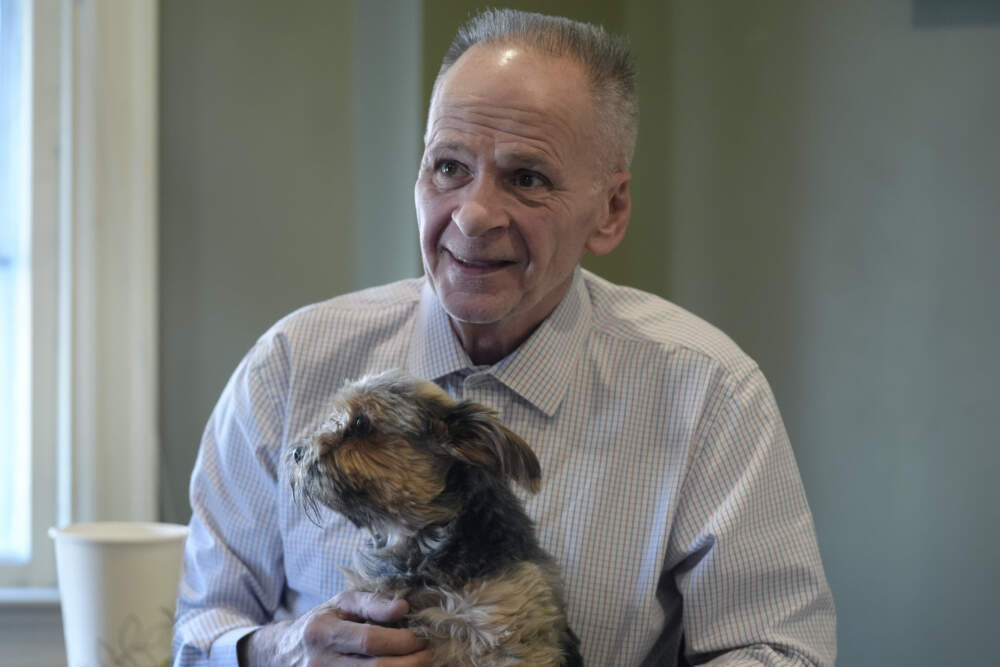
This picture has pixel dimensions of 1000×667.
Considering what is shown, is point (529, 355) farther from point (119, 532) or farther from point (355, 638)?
point (119, 532)

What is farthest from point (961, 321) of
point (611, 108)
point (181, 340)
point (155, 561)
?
point (181, 340)

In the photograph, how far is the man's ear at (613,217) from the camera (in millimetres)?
1754

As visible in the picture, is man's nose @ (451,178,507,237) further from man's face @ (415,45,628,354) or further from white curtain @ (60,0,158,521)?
white curtain @ (60,0,158,521)

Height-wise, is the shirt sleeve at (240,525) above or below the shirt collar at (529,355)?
below

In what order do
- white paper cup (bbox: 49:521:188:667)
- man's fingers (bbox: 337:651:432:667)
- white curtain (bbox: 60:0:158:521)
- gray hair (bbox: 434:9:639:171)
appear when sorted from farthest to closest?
white curtain (bbox: 60:0:158:521)
white paper cup (bbox: 49:521:188:667)
gray hair (bbox: 434:9:639:171)
man's fingers (bbox: 337:651:432:667)

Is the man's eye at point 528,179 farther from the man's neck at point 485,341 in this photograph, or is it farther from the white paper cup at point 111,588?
the white paper cup at point 111,588

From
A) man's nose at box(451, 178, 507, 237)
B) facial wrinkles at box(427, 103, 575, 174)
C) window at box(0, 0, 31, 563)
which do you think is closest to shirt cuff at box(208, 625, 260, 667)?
man's nose at box(451, 178, 507, 237)

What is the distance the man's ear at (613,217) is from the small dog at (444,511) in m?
0.49

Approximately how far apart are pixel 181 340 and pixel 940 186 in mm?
2122

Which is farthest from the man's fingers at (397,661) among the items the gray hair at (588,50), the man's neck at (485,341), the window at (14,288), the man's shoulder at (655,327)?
the window at (14,288)

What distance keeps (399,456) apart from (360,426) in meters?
0.06

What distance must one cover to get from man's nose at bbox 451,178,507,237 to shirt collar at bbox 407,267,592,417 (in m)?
0.22

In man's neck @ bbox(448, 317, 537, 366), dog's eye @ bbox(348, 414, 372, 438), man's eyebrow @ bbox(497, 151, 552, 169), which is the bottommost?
dog's eye @ bbox(348, 414, 372, 438)

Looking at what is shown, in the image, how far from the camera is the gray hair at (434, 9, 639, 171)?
163 centimetres
